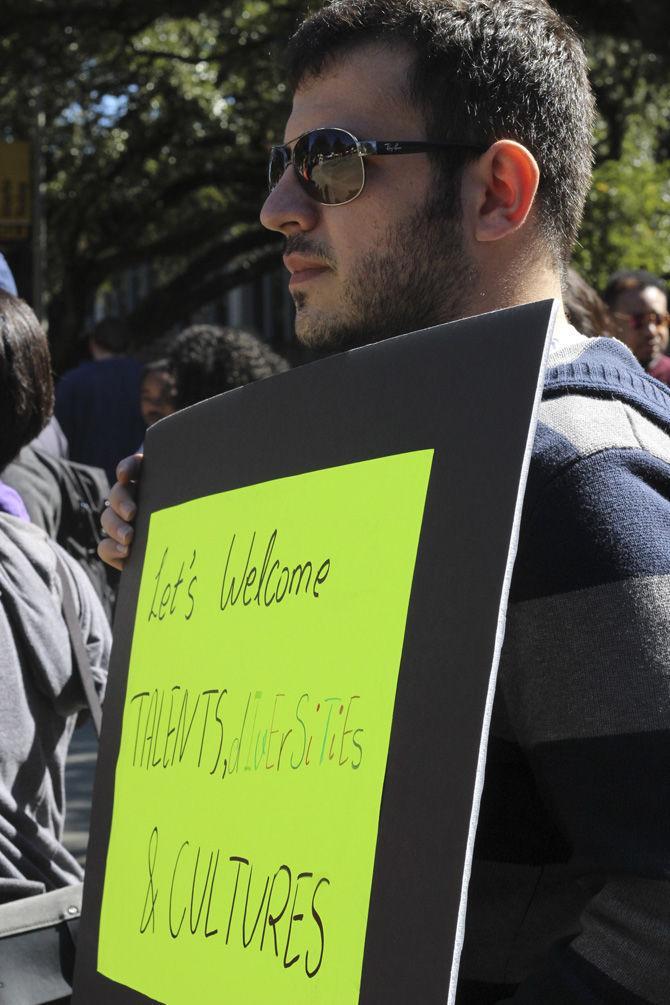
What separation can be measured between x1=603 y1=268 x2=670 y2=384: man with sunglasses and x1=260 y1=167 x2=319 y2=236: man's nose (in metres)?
3.97

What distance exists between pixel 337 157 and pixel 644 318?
13.9 feet

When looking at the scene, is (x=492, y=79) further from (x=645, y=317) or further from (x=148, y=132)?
(x=148, y=132)

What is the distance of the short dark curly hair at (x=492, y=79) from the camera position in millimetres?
1400

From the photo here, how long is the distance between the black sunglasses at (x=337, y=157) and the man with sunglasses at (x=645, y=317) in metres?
4.01

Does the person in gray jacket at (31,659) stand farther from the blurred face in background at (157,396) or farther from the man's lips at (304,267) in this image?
the blurred face in background at (157,396)

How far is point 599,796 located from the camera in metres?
1.04

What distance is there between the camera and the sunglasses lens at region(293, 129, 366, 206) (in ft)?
4.65

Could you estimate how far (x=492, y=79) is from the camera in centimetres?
141

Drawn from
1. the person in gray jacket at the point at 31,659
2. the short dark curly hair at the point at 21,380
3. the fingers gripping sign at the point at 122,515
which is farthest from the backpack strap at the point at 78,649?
the fingers gripping sign at the point at 122,515

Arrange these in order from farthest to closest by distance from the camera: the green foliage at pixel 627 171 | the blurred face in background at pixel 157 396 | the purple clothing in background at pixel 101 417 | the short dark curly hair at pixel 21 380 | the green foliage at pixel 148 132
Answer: the green foliage at pixel 148 132 → the green foliage at pixel 627 171 → the purple clothing in background at pixel 101 417 → the blurred face in background at pixel 157 396 → the short dark curly hair at pixel 21 380

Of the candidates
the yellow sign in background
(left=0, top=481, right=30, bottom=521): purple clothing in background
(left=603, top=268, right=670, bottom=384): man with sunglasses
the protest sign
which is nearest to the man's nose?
the protest sign

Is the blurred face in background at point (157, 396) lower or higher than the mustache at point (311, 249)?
lower

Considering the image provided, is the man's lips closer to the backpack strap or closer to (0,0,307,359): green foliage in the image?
the backpack strap

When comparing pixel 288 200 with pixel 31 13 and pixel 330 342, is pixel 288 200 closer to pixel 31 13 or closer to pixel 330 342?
pixel 330 342
